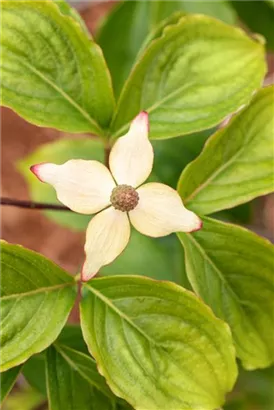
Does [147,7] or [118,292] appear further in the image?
[147,7]

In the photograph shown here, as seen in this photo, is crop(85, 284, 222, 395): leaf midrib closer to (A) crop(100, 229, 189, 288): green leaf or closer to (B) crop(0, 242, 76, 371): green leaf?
(B) crop(0, 242, 76, 371): green leaf

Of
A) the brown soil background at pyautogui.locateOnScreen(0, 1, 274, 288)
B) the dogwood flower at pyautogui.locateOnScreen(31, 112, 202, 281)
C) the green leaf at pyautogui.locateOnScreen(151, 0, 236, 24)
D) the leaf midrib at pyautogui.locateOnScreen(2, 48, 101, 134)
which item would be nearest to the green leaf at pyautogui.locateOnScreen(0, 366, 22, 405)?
the dogwood flower at pyautogui.locateOnScreen(31, 112, 202, 281)

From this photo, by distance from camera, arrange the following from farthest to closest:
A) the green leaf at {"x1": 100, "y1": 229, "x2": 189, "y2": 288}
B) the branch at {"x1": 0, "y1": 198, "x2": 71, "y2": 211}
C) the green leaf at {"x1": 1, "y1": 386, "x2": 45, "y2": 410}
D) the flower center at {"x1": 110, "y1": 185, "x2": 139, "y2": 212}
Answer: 1. the green leaf at {"x1": 1, "y1": 386, "x2": 45, "y2": 410}
2. the green leaf at {"x1": 100, "y1": 229, "x2": 189, "y2": 288}
3. the branch at {"x1": 0, "y1": 198, "x2": 71, "y2": 211}
4. the flower center at {"x1": 110, "y1": 185, "x2": 139, "y2": 212}

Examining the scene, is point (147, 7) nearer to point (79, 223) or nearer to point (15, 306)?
point (79, 223)

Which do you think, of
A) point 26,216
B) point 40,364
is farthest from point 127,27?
point 26,216

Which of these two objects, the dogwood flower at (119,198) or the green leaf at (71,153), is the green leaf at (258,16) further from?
the dogwood flower at (119,198)

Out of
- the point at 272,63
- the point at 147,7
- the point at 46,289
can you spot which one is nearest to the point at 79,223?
the point at 147,7

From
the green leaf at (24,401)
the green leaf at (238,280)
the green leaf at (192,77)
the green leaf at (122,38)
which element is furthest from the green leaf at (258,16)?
the green leaf at (24,401)

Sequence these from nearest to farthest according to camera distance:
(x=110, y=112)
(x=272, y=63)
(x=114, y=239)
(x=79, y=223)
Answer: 1. (x=114, y=239)
2. (x=110, y=112)
3. (x=79, y=223)
4. (x=272, y=63)
